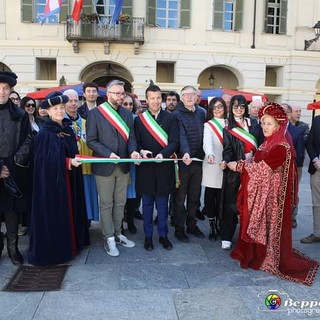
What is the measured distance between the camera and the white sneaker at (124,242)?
468cm

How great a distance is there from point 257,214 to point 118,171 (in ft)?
5.27

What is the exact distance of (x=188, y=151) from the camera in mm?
4645

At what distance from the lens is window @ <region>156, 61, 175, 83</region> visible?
59.5 feet

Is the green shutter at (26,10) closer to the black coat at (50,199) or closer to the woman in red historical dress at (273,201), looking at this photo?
the black coat at (50,199)

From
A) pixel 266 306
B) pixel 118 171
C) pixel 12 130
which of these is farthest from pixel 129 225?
pixel 266 306

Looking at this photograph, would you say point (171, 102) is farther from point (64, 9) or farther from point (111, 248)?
point (64, 9)

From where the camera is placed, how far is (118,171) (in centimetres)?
436

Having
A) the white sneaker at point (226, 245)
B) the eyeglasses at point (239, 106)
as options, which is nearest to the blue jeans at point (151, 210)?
the white sneaker at point (226, 245)

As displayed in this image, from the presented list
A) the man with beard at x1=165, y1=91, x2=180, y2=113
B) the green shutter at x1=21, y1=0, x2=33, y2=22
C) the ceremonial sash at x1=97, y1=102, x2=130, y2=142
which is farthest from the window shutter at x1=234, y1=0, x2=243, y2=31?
the ceremonial sash at x1=97, y1=102, x2=130, y2=142

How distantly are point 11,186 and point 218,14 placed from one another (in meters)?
15.2

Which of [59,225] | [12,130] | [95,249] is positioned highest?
[12,130]

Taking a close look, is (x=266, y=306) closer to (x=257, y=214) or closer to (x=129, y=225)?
(x=257, y=214)

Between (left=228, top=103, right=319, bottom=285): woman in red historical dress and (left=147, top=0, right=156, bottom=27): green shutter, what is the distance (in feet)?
45.4

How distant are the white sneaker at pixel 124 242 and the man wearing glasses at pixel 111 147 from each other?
227 mm
